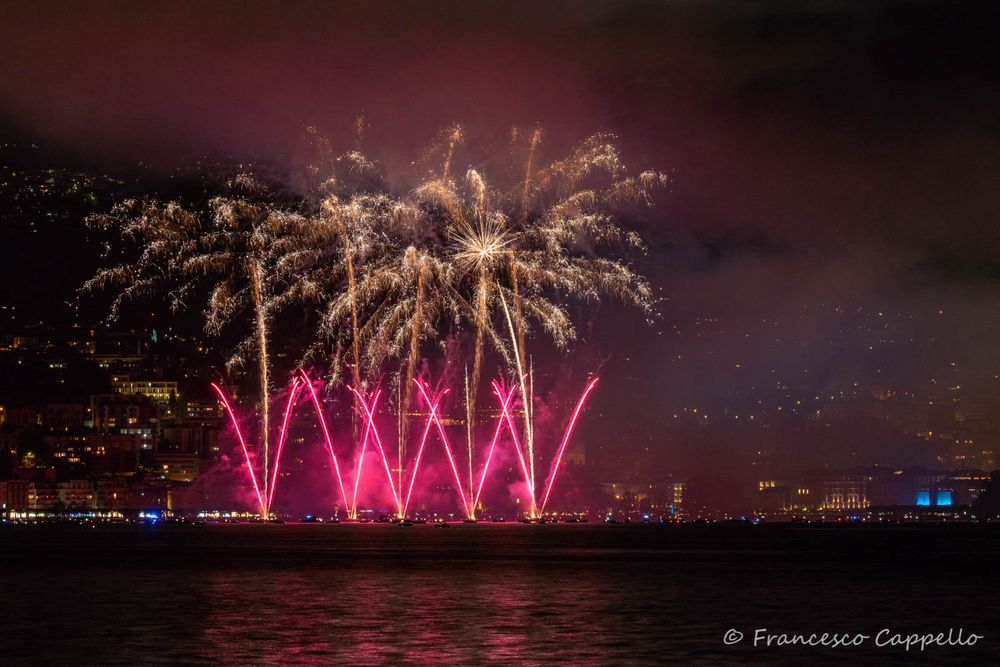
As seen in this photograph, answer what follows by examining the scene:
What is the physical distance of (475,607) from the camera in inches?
1935

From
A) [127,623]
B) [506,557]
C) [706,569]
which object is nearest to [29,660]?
[127,623]

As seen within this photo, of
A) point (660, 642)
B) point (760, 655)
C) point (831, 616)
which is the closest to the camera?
point (760, 655)

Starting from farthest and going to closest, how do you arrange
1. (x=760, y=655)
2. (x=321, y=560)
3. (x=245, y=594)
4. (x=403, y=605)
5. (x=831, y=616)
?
(x=321, y=560) → (x=245, y=594) → (x=403, y=605) → (x=831, y=616) → (x=760, y=655)

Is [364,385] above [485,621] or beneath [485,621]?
above

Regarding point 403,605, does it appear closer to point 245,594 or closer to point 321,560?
point 245,594

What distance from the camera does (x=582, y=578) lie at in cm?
6612

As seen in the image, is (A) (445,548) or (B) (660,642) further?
(A) (445,548)

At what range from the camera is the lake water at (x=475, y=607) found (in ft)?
119

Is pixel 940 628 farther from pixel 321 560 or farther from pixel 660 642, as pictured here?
pixel 321 560

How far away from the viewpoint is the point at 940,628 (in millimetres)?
43188

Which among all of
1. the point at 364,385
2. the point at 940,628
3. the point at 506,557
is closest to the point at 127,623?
the point at 940,628

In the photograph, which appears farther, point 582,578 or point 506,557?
point 506,557

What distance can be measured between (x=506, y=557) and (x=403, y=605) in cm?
3949

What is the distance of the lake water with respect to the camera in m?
36.1
